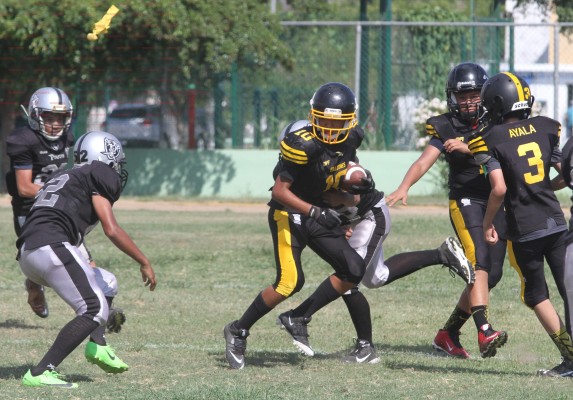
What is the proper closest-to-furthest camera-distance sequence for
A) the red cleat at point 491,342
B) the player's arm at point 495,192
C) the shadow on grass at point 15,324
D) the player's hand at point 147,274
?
the player's hand at point 147,274 < the player's arm at point 495,192 < the red cleat at point 491,342 < the shadow on grass at point 15,324

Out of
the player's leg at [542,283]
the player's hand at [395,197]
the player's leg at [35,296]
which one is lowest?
the player's leg at [35,296]

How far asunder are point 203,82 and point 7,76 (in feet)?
11.4

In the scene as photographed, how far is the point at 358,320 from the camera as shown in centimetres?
758

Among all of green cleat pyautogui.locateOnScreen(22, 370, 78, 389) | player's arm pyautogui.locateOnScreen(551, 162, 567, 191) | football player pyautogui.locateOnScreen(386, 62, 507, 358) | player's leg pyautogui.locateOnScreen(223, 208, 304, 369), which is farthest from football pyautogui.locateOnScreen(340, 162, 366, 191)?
green cleat pyautogui.locateOnScreen(22, 370, 78, 389)

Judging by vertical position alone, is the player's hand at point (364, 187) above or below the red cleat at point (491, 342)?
above

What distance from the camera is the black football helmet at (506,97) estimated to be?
272 inches

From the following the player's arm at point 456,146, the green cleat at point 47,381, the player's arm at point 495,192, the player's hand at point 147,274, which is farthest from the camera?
the player's arm at point 456,146

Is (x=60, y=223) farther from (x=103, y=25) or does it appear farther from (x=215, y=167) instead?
(x=215, y=167)

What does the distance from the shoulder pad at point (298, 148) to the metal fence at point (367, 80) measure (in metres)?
12.8

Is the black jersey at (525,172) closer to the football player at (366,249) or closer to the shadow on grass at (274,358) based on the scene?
the football player at (366,249)

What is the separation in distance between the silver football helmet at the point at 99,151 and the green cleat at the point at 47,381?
1218 millimetres

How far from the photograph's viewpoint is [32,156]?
8.71 metres

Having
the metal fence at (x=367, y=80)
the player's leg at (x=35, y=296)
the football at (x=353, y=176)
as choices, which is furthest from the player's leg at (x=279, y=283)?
the metal fence at (x=367, y=80)

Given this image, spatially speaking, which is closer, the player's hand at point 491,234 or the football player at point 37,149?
the player's hand at point 491,234
